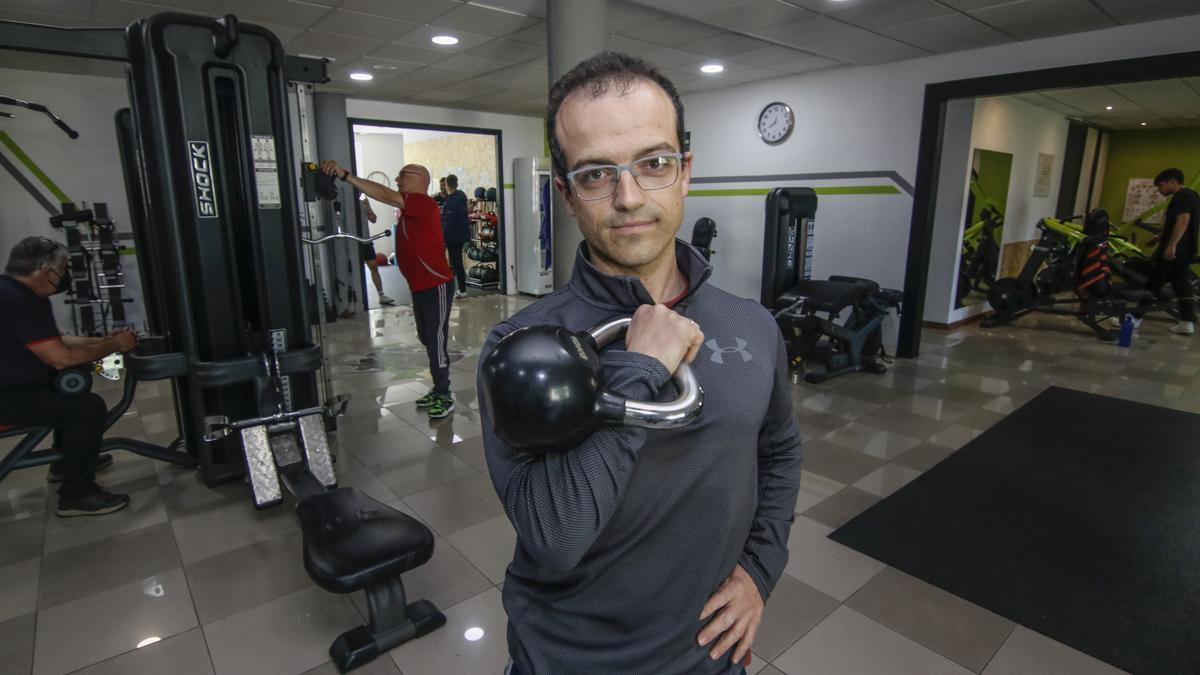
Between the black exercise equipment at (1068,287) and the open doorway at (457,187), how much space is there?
6.79 meters

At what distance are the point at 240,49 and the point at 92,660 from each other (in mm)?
2546

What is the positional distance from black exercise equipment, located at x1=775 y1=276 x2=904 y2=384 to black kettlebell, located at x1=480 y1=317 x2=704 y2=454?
4.78m

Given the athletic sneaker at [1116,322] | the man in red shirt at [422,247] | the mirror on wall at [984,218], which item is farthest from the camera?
the mirror on wall at [984,218]

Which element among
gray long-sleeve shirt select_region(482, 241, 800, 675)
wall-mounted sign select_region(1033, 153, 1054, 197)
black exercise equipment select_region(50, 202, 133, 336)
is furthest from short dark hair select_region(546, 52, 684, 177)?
wall-mounted sign select_region(1033, 153, 1054, 197)

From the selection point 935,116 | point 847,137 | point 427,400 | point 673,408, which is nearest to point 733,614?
point 673,408

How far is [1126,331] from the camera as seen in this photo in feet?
20.6

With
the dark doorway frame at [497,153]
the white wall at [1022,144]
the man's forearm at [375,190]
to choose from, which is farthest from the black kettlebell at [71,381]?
the white wall at [1022,144]

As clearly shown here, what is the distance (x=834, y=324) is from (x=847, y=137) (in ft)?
7.47

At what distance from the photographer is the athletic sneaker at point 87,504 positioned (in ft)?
9.71

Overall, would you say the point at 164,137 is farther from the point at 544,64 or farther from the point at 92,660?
the point at 544,64

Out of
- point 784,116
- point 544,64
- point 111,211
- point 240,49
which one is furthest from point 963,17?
point 111,211

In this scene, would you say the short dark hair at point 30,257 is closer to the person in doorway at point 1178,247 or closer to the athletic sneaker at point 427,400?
the athletic sneaker at point 427,400

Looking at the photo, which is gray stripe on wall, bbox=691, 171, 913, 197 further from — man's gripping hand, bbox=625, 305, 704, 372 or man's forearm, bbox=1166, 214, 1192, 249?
man's gripping hand, bbox=625, 305, 704, 372

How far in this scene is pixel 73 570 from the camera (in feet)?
8.32
